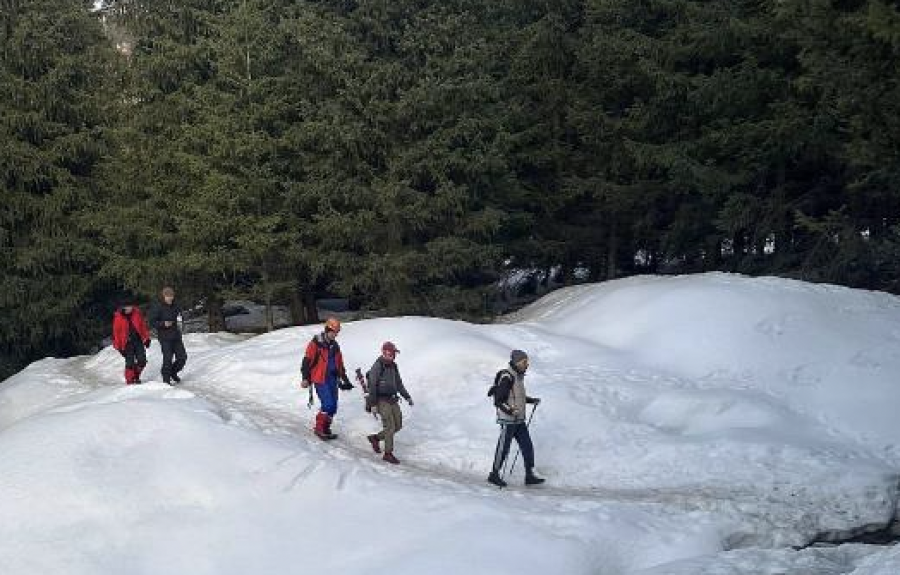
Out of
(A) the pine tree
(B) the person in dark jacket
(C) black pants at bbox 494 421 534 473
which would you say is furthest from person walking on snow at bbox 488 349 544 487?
(A) the pine tree

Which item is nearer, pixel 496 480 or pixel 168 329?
pixel 496 480

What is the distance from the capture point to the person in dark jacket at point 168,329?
16109 millimetres

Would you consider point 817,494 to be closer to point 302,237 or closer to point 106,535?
point 106,535

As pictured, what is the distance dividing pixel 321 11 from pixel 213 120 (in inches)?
209

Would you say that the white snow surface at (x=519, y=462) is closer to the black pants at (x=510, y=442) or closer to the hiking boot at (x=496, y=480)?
the hiking boot at (x=496, y=480)

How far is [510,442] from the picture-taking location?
39.3ft

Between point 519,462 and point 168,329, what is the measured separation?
303 inches

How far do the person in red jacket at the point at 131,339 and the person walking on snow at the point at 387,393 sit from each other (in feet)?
21.0

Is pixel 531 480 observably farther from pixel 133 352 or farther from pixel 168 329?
pixel 133 352

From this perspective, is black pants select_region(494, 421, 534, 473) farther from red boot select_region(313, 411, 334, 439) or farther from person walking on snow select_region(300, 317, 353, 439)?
red boot select_region(313, 411, 334, 439)

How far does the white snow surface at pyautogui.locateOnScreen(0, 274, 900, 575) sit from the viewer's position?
9.62 metres

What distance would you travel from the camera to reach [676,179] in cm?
2191

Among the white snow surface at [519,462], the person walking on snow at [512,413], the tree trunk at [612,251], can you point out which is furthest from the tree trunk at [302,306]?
the person walking on snow at [512,413]

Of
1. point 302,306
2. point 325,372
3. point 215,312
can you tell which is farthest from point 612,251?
point 325,372
